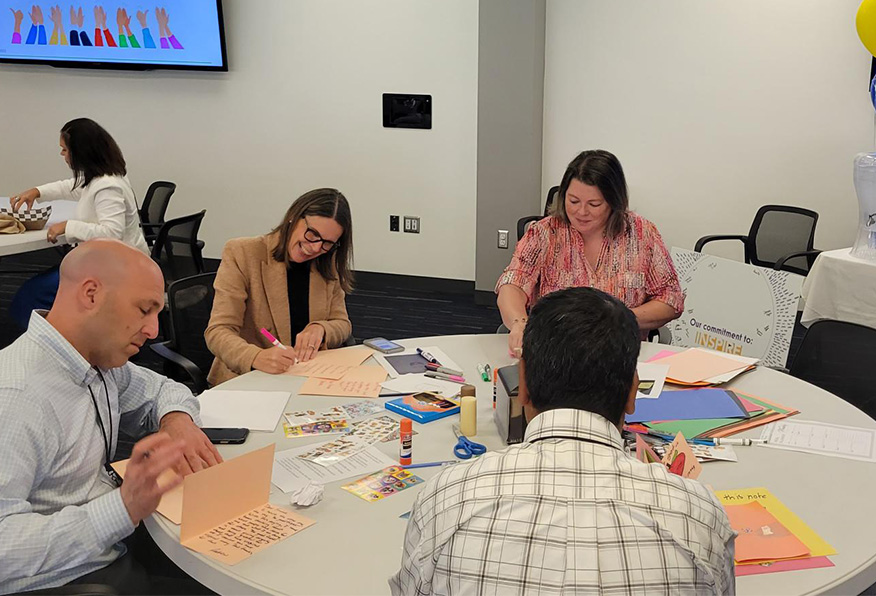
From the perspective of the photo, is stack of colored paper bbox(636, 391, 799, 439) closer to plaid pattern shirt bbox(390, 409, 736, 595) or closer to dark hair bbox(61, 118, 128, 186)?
plaid pattern shirt bbox(390, 409, 736, 595)

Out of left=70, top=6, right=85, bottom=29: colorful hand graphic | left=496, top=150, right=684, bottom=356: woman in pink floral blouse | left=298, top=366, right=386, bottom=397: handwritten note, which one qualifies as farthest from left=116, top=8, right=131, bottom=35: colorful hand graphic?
left=298, top=366, right=386, bottom=397: handwritten note

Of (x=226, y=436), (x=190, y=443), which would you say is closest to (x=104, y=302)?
(x=190, y=443)

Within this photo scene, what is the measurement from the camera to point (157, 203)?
19.5ft

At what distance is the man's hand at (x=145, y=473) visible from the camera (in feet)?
5.35

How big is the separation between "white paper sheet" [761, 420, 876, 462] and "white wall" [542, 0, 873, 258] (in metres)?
3.68

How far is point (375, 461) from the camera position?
6.72 ft

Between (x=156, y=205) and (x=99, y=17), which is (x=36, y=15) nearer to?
(x=99, y=17)

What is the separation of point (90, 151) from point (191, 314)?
6.59 feet

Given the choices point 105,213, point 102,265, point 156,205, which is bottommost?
point 156,205

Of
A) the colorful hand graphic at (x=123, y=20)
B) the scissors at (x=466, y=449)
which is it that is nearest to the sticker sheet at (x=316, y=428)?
the scissors at (x=466, y=449)

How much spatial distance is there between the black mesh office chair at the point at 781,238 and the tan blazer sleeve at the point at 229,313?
3.36m

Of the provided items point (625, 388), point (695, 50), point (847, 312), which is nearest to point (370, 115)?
point (695, 50)

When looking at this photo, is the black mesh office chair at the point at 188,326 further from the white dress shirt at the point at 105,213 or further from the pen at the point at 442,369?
the white dress shirt at the point at 105,213

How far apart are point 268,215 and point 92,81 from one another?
1981mm
